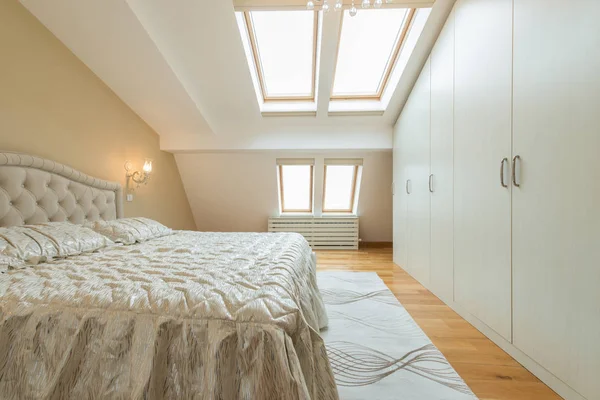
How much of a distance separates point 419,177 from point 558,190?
1.79 meters

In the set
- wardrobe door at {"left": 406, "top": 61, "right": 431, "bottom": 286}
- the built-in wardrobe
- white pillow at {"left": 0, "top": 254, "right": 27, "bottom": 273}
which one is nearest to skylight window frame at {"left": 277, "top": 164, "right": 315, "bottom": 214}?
wardrobe door at {"left": 406, "top": 61, "right": 431, "bottom": 286}

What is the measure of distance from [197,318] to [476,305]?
191cm

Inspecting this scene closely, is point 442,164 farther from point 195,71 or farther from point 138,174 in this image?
point 138,174

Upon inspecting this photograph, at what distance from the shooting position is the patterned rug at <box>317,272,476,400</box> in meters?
1.38

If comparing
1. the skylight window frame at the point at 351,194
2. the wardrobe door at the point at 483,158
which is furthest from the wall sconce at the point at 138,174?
the wardrobe door at the point at 483,158

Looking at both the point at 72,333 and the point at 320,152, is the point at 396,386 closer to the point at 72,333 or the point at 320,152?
the point at 72,333

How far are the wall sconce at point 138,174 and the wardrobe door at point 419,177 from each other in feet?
9.49

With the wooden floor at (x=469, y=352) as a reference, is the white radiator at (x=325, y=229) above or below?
above

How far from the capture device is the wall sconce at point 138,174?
127 inches

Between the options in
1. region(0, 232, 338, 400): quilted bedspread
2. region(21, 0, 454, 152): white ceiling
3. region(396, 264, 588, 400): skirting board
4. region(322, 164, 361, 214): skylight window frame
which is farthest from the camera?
region(322, 164, 361, 214): skylight window frame

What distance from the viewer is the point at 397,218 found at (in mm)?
3947

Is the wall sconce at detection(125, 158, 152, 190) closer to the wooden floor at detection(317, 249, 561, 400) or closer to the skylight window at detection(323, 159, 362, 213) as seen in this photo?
the skylight window at detection(323, 159, 362, 213)

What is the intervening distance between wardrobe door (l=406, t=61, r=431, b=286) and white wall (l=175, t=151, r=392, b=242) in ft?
3.50

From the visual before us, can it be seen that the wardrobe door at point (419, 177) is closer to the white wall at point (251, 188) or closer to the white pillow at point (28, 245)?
the white wall at point (251, 188)
